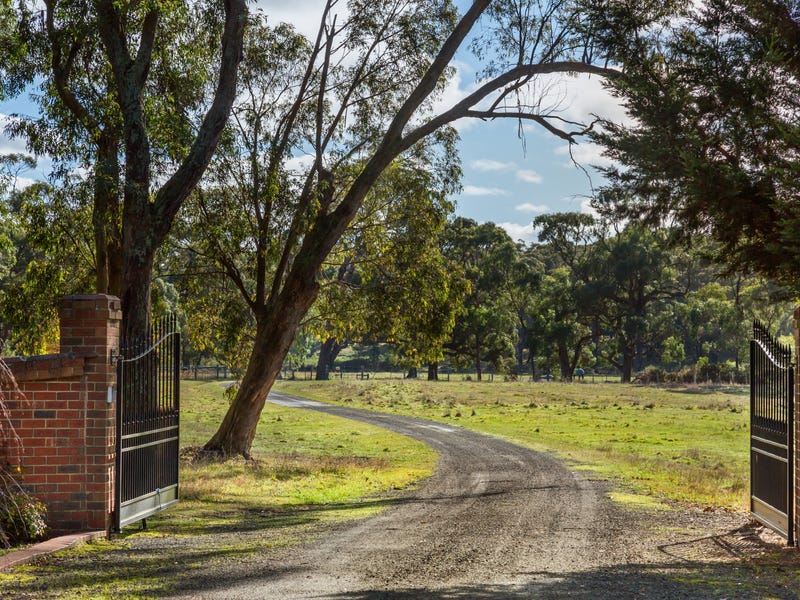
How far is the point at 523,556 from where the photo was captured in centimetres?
905

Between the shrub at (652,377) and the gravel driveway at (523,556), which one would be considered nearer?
the gravel driveway at (523,556)

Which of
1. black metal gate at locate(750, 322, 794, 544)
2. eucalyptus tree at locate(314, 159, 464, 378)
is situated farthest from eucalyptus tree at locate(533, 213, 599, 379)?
black metal gate at locate(750, 322, 794, 544)

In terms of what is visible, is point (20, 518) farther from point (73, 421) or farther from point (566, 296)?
point (566, 296)

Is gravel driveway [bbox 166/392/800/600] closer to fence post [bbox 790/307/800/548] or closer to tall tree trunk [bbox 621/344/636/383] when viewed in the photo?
fence post [bbox 790/307/800/548]

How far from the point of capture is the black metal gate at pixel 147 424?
31.7ft

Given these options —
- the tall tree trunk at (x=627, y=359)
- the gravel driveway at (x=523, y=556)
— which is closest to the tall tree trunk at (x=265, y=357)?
the gravel driveway at (x=523, y=556)

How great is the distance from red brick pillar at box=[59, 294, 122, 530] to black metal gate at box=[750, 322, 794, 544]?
7.51 metres

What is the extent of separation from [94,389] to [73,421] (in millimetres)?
403

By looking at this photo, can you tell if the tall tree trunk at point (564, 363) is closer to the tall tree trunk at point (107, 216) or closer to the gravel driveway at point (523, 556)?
the tall tree trunk at point (107, 216)

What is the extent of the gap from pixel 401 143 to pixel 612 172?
7.39m

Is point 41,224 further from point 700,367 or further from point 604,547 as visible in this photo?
point 700,367

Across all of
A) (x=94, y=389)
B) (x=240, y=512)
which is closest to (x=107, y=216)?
(x=240, y=512)

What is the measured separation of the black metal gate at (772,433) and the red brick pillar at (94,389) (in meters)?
7.51

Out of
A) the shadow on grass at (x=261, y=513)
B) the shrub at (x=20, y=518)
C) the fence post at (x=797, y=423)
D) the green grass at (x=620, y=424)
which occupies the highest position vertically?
the fence post at (x=797, y=423)
